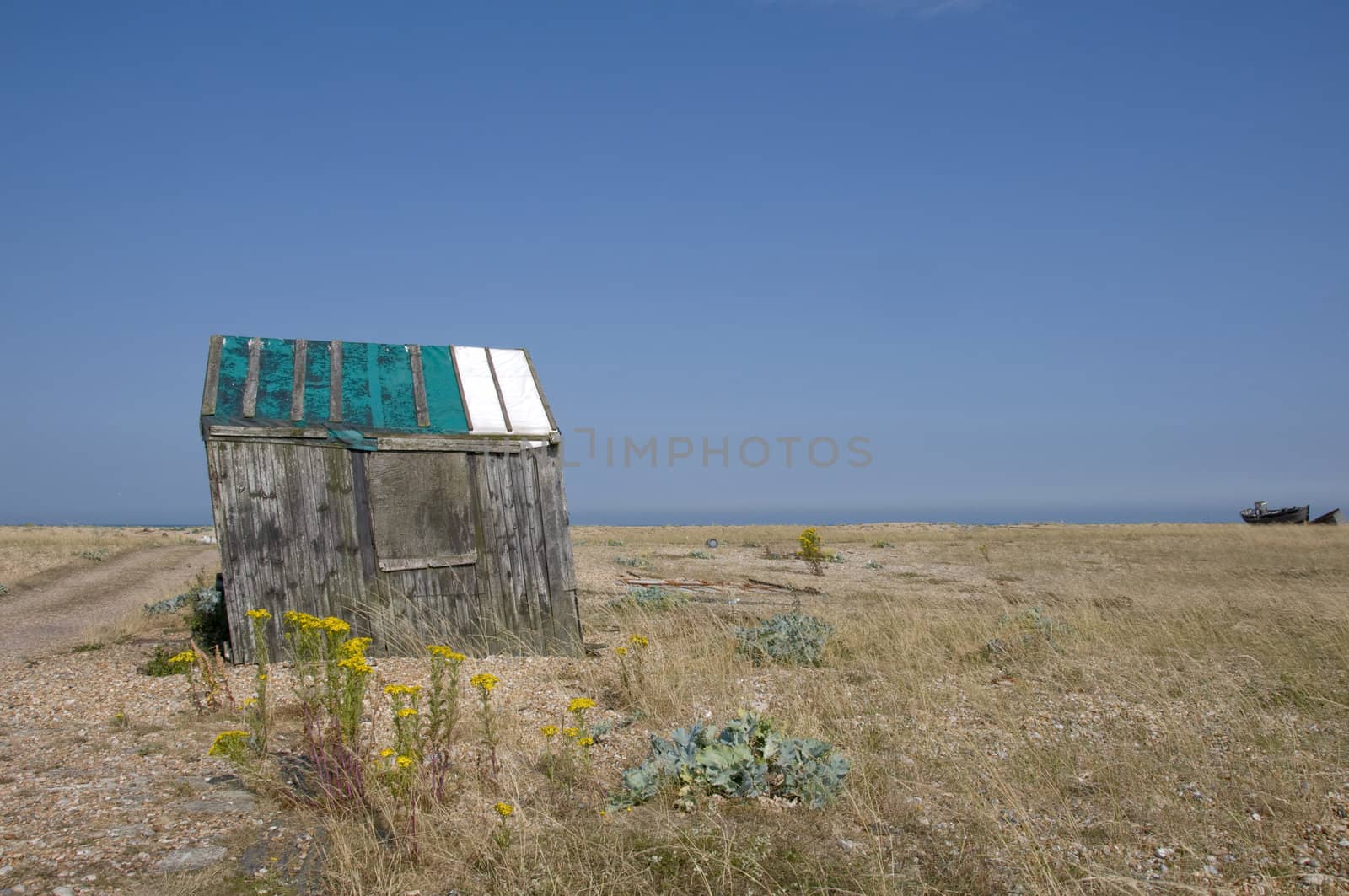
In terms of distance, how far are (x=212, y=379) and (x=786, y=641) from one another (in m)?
6.58

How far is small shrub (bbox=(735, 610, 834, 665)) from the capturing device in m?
7.83

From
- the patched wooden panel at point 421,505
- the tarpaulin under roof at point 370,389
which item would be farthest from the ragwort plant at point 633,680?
the tarpaulin under roof at point 370,389

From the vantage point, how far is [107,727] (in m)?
5.87

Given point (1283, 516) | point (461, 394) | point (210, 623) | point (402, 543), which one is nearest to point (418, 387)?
point (461, 394)

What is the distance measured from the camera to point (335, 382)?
30.2 ft

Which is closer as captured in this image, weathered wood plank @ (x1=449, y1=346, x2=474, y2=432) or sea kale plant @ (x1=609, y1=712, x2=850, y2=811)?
sea kale plant @ (x1=609, y1=712, x2=850, y2=811)

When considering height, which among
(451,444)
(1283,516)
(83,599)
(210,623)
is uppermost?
(451,444)

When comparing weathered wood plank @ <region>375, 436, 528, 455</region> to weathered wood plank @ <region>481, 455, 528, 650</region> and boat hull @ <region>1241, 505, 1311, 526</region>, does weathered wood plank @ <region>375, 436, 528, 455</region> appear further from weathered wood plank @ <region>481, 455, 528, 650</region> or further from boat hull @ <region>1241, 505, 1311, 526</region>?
boat hull @ <region>1241, 505, 1311, 526</region>

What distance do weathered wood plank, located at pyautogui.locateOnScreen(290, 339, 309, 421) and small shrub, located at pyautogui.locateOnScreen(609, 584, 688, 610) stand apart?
4499 millimetres

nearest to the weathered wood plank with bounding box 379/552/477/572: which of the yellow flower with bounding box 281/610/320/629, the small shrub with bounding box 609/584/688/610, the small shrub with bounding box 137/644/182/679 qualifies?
the small shrub with bounding box 137/644/182/679

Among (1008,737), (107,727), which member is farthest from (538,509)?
(1008,737)

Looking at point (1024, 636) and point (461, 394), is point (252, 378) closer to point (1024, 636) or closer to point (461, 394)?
point (461, 394)

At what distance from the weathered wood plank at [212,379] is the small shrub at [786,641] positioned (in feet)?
19.3

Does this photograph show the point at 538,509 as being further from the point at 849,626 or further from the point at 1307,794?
the point at 1307,794
